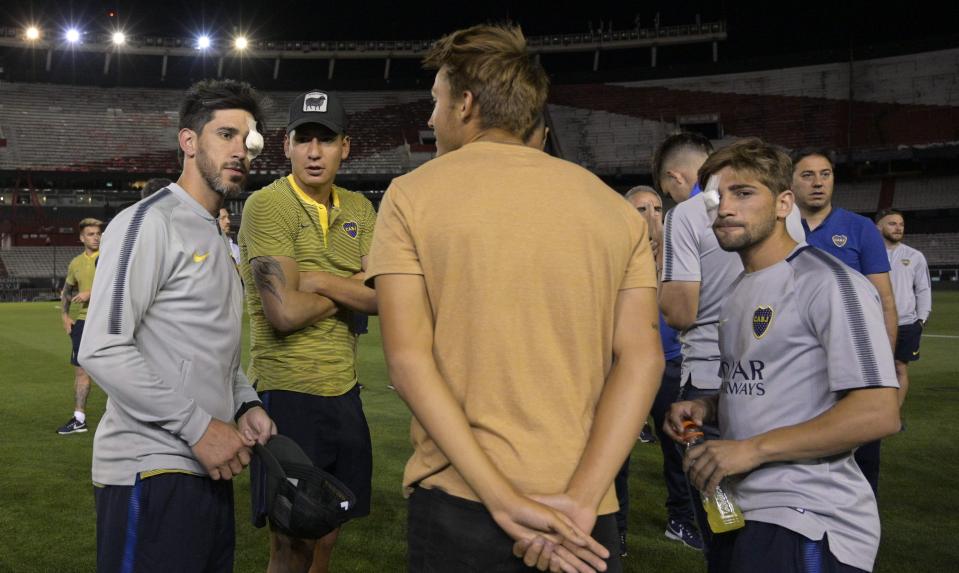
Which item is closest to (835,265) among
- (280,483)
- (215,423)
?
(280,483)

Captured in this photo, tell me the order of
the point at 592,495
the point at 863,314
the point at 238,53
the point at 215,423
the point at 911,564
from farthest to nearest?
the point at 238,53
the point at 911,564
the point at 215,423
the point at 863,314
the point at 592,495

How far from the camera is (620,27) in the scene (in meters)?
50.3

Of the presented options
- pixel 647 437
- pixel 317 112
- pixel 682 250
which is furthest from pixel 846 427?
pixel 647 437

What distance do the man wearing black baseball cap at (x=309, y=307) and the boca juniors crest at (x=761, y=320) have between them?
1531 mm

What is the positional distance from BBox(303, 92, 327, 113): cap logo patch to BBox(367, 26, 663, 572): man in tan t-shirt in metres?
1.79

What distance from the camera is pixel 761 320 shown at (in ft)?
7.85

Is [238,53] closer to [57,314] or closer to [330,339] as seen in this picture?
[57,314]

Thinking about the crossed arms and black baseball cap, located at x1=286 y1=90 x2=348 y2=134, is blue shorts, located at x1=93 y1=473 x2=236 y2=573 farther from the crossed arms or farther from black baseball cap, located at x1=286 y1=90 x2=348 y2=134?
black baseball cap, located at x1=286 y1=90 x2=348 y2=134

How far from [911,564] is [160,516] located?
4.15 meters

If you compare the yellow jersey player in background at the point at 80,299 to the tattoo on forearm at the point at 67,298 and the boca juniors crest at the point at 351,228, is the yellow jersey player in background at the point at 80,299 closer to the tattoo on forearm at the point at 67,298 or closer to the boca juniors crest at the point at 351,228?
the tattoo on forearm at the point at 67,298

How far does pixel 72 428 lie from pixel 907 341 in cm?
888

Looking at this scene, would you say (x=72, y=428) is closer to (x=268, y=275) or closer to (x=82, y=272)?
(x=82, y=272)

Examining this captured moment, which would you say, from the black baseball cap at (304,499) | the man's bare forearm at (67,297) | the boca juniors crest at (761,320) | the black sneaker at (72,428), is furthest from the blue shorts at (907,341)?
the man's bare forearm at (67,297)

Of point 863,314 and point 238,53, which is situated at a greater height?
point 238,53
